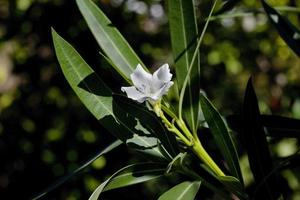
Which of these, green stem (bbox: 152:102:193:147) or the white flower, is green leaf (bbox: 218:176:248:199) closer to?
green stem (bbox: 152:102:193:147)

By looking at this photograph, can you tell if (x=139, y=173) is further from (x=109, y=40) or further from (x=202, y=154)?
(x=109, y=40)

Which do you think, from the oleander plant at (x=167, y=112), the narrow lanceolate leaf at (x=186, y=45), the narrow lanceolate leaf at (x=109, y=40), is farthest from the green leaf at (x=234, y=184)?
the narrow lanceolate leaf at (x=109, y=40)

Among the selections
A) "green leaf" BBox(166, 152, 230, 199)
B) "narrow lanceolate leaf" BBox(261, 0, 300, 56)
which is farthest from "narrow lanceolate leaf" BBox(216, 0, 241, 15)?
"green leaf" BBox(166, 152, 230, 199)

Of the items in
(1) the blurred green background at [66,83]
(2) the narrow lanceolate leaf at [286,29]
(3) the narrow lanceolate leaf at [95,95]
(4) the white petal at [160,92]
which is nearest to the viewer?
(4) the white petal at [160,92]

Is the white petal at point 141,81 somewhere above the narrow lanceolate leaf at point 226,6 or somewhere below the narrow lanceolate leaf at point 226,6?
above

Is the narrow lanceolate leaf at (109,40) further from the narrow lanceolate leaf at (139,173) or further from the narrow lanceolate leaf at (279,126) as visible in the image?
the narrow lanceolate leaf at (279,126)

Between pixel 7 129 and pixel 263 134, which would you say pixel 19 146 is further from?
pixel 263 134

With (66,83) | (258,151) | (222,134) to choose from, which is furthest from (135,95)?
(66,83)
